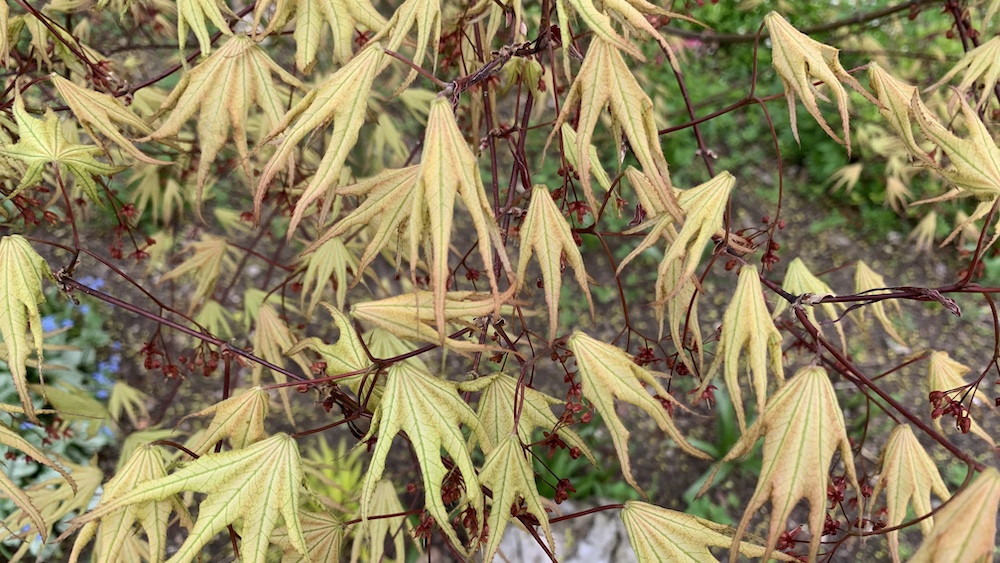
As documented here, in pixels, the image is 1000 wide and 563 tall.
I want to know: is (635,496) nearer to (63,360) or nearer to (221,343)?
(221,343)

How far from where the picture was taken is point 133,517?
846 mm

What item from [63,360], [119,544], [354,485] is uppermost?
[119,544]

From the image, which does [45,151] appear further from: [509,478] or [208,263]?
[509,478]

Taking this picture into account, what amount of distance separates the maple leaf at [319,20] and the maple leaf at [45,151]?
1.09ft

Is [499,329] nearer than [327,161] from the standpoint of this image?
No

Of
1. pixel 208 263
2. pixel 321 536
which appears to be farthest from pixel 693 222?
pixel 208 263

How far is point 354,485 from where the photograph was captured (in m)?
2.43

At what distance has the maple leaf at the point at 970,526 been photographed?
62 centimetres

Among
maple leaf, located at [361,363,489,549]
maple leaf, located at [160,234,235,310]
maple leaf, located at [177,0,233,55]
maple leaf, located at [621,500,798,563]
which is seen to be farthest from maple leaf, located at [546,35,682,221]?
maple leaf, located at [160,234,235,310]

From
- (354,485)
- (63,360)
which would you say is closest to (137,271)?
(63,360)

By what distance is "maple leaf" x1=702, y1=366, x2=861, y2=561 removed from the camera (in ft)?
2.42

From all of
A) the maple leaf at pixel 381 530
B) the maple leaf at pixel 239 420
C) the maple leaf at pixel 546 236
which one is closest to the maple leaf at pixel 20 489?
the maple leaf at pixel 239 420

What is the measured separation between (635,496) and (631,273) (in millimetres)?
1409

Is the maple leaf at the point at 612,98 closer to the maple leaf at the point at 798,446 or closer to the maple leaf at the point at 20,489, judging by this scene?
the maple leaf at the point at 798,446
